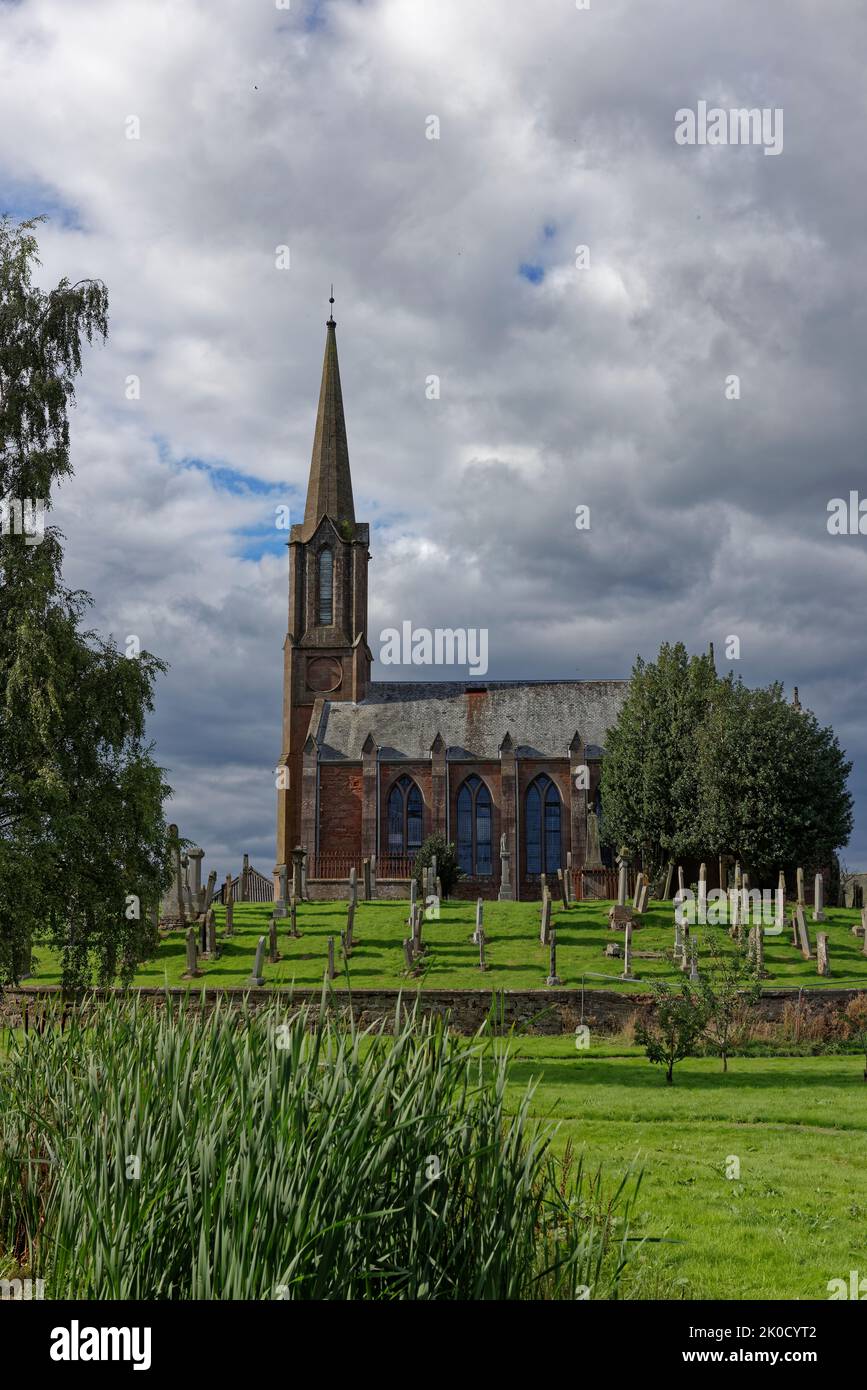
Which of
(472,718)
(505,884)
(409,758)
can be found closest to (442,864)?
(505,884)

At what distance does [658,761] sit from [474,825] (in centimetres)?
1207

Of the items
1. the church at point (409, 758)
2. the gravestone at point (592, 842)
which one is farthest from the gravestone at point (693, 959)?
the gravestone at point (592, 842)

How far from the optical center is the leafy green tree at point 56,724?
59.6 feet

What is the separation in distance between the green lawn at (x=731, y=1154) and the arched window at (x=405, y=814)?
3788 centimetres

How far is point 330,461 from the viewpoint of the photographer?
70.0 m

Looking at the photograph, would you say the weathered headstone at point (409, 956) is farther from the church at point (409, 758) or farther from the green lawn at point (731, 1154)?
the church at point (409, 758)

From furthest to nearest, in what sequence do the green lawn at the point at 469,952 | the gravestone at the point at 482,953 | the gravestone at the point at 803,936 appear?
the gravestone at the point at 803,936
the gravestone at the point at 482,953
the green lawn at the point at 469,952

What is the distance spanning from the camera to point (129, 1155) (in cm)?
629

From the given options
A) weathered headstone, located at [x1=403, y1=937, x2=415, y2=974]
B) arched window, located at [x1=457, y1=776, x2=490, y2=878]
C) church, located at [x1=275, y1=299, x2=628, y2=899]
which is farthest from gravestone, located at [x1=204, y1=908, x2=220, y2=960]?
arched window, located at [x1=457, y1=776, x2=490, y2=878]

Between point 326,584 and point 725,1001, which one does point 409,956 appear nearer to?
point 725,1001

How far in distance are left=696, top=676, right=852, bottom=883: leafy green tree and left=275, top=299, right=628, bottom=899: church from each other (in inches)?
293

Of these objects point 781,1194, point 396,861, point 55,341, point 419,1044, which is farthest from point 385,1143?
point 396,861

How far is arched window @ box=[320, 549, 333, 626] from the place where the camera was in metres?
67.7
